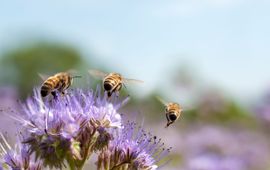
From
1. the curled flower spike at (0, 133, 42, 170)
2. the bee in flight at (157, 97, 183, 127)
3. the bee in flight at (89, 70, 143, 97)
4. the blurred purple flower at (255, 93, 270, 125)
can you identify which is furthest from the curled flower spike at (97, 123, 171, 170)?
the blurred purple flower at (255, 93, 270, 125)

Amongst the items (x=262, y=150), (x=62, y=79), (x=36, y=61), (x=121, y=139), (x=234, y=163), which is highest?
(x=36, y=61)

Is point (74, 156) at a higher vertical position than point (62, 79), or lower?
lower

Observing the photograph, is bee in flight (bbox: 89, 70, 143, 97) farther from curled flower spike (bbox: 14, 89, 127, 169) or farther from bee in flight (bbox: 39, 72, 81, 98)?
curled flower spike (bbox: 14, 89, 127, 169)

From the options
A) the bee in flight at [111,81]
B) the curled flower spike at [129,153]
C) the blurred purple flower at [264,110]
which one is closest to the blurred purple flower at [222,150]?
the blurred purple flower at [264,110]

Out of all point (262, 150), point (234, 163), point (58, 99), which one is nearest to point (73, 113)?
point (58, 99)

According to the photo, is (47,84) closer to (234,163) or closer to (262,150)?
(234,163)

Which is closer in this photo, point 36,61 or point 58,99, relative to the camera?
point 58,99

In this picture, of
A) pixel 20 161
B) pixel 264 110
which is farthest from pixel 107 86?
pixel 264 110

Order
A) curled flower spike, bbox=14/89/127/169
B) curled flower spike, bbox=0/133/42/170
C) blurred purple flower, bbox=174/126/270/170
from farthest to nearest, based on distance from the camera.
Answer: blurred purple flower, bbox=174/126/270/170
curled flower spike, bbox=0/133/42/170
curled flower spike, bbox=14/89/127/169
